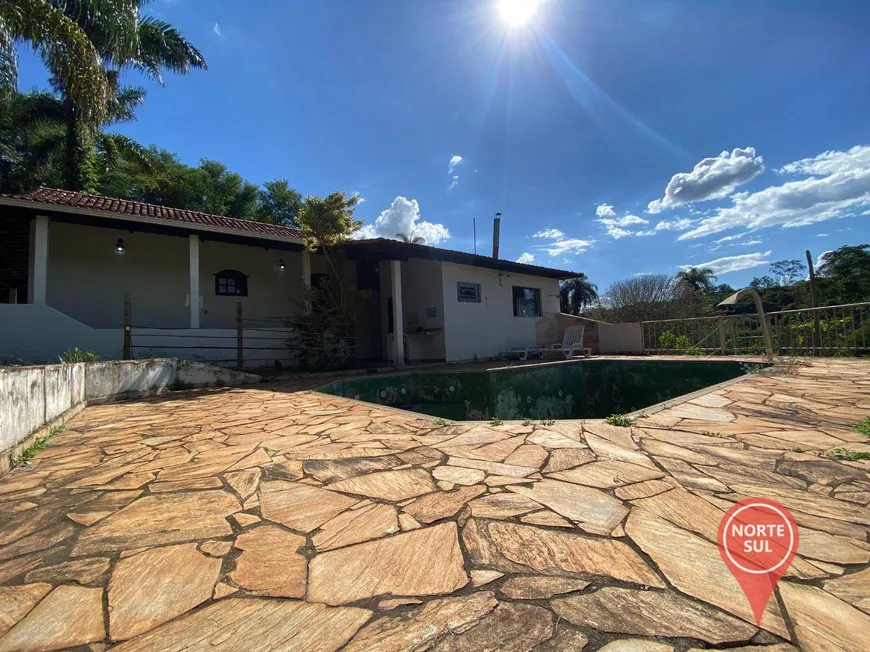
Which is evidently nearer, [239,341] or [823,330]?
[239,341]

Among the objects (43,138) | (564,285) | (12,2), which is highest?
(43,138)

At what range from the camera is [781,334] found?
932 centimetres

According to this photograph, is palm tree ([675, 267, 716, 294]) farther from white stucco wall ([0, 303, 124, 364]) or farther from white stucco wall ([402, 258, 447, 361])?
white stucco wall ([0, 303, 124, 364])

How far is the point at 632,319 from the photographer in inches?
904

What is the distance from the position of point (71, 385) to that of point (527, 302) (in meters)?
11.7

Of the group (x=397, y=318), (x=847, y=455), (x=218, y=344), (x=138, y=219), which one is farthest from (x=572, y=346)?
(x=138, y=219)

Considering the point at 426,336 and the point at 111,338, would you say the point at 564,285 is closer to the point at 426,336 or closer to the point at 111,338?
the point at 426,336

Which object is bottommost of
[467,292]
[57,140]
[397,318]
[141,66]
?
[397,318]

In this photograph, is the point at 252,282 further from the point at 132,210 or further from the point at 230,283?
the point at 132,210

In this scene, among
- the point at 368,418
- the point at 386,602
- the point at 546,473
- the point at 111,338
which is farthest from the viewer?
the point at 111,338

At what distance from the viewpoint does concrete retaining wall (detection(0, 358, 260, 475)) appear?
109 inches

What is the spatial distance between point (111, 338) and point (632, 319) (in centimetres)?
2384

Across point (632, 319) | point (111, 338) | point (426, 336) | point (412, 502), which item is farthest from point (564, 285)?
point (412, 502)

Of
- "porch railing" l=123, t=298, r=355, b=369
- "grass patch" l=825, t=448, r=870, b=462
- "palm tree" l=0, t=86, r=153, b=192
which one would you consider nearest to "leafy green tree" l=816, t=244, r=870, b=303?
"grass patch" l=825, t=448, r=870, b=462
